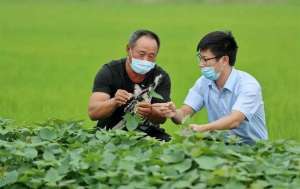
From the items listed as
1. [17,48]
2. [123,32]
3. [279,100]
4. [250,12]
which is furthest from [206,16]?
[279,100]

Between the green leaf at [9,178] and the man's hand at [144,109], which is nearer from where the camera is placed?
the green leaf at [9,178]

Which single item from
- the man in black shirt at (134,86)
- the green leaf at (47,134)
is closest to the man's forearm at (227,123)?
the man in black shirt at (134,86)

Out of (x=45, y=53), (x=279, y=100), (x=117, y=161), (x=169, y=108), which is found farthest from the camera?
(x=45, y=53)

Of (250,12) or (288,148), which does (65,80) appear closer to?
(288,148)

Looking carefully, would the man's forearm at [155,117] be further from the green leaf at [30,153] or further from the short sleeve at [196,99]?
the green leaf at [30,153]

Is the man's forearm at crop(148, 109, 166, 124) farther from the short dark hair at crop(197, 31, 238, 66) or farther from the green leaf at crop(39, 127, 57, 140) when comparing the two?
the green leaf at crop(39, 127, 57, 140)

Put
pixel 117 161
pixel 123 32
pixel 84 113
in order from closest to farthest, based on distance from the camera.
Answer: pixel 117 161, pixel 84 113, pixel 123 32

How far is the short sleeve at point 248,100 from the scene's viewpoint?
582 centimetres

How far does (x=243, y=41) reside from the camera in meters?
18.5

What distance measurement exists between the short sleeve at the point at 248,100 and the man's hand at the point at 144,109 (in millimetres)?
478

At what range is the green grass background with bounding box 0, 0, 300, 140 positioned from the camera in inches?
432

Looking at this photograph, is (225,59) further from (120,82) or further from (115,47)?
(115,47)

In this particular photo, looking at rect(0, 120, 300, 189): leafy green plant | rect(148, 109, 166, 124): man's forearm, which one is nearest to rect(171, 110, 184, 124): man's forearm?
rect(148, 109, 166, 124): man's forearm

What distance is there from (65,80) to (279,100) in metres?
3.17
